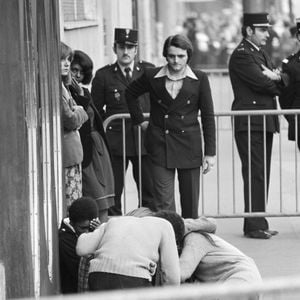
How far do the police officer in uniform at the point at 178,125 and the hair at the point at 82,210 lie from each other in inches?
80.9

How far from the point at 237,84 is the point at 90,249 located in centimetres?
397

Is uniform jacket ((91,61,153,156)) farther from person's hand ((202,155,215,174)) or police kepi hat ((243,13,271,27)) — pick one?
person's hand ((202,155,215,174))

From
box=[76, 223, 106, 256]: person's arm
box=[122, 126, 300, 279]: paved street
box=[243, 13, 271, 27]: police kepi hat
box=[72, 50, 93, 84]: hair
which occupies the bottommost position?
box=[122, 126, 300, 279]: paved street

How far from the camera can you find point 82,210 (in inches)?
298

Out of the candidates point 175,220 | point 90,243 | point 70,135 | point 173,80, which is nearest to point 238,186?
point 173,80

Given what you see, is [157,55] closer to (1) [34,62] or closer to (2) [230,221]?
Result: (2) [230,221]

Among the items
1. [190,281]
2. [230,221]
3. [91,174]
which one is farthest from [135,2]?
[190,281]

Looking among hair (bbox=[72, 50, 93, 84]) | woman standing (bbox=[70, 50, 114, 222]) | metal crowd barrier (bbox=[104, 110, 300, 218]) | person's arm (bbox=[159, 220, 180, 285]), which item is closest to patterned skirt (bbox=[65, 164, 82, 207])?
woman standing (bbox=[70, 50, 114, 222])

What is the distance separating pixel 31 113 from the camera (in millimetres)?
6477

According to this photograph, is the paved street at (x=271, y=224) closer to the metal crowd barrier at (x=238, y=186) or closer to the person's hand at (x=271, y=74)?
the metal crowd barrier at (x=238, y=186)

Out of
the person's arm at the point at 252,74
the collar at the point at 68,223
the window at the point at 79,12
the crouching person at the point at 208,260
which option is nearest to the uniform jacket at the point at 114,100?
the person's arm at the point at 252,74

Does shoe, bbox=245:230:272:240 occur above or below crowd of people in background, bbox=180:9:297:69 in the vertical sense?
below

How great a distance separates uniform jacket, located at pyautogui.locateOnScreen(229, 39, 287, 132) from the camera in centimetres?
1067

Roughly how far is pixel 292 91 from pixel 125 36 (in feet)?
4.77
